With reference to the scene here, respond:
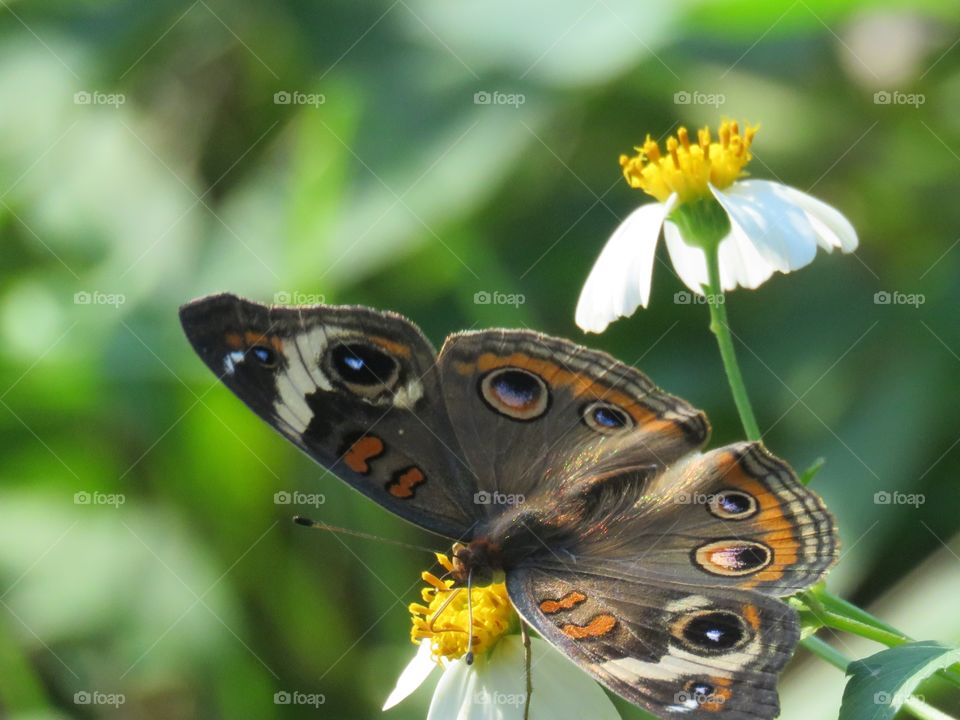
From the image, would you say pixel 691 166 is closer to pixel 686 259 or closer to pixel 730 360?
pixel 686 259

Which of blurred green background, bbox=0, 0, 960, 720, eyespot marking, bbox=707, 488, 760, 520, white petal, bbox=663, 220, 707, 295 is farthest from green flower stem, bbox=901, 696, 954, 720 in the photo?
blurred green background, bbox=0, 0, 960, 720

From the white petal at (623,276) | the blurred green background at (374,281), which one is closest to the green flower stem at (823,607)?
the white petal at (623,276)

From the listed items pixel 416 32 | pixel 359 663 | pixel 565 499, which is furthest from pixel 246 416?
pixel 565 499

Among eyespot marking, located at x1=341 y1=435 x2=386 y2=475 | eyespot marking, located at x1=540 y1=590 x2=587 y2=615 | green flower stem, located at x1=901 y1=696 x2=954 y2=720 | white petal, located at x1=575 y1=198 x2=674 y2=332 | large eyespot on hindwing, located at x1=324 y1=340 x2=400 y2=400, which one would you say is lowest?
green flower stem, located at x1=901 y1=696 x2=954 y2=720

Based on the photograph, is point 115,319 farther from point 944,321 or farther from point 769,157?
point 944,321

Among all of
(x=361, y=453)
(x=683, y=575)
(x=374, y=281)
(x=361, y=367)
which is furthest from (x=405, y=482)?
(x=374, y=281)

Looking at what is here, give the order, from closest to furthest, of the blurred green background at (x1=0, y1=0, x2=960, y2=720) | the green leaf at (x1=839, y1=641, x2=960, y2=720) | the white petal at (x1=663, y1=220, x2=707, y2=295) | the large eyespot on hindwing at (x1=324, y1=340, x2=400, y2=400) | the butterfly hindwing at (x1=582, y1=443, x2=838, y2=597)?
the green leaf at (x1=839, y1=641, x2=960, y2=720)
the butterfly hindwing at (x1=582, y1=443, x2=838, y2=597)
the large eyespot on hindwing at (x1=324, y1=340, x2=400, y2=400)
the white petal at (x1=663, y1=220, x2=707, y2=295)
the blurred green background at (x1=0, y1=0, x2=960, y2=720)

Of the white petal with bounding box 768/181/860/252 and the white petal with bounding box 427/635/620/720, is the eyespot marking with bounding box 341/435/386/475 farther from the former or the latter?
the white petal with bounding box 768/181/860/252
